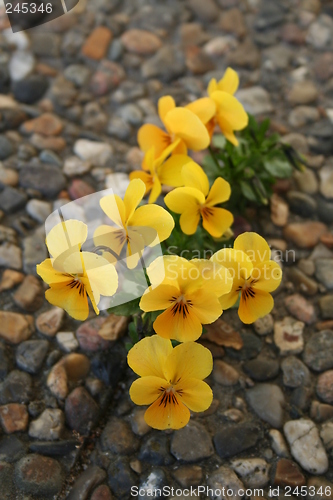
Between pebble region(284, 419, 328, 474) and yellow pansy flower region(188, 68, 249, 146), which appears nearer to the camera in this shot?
pebble region(284, 419, 328, 474)

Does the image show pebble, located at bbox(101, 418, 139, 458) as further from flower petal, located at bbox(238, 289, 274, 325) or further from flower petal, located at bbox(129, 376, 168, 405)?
flower petal, located at bbox(238, 289, 274, 325)

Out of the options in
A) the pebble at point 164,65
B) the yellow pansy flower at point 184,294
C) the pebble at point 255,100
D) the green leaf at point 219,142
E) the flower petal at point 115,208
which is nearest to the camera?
the yellow pansy flower at point 184,294

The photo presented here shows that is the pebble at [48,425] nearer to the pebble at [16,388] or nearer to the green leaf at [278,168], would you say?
the pebble at [16,388]

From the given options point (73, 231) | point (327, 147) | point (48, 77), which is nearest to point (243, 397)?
point (73, 231)

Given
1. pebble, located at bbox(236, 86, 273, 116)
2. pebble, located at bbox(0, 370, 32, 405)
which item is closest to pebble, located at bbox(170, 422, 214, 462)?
pebble, located at bbox(0, 370, 32, 405)

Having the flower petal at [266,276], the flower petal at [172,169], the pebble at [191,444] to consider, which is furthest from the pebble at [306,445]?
the flower petal at [172,169]
